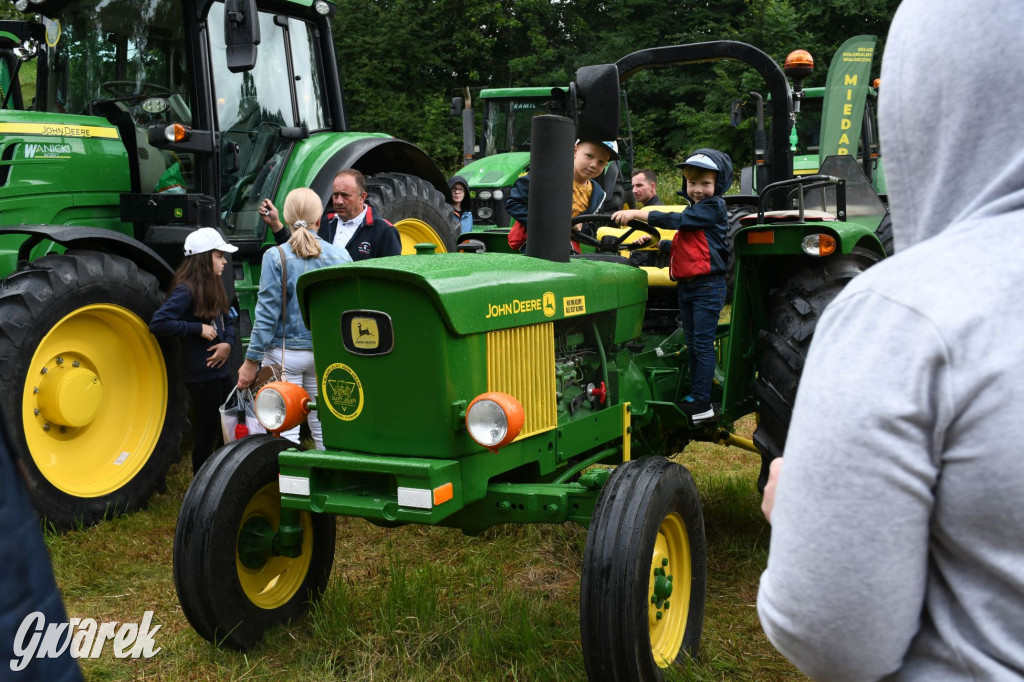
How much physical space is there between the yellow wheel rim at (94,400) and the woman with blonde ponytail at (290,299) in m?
0.66

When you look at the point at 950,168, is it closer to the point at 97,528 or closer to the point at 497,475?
the point at 497,475

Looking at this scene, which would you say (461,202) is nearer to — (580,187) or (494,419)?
(580,187)

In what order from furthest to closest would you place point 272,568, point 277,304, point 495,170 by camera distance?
1. point 495,170
2. point 277,304
3. point 272,568

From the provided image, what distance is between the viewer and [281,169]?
584 centimetres

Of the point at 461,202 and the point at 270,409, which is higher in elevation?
the point at 270,409

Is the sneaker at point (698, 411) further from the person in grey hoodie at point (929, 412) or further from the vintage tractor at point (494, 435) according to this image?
Answer: the person in grey hoodie at point (929, 412)

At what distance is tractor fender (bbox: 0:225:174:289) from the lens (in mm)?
4531

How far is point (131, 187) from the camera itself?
5441 mm

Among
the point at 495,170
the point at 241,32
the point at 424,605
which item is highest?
the point at 241,32

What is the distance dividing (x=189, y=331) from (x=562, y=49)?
18.8 metres

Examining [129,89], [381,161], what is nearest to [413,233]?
[381,161]

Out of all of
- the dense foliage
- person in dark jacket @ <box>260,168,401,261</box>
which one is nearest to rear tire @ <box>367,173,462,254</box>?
person in dark jacket @ <box>260,168,401,261</box>

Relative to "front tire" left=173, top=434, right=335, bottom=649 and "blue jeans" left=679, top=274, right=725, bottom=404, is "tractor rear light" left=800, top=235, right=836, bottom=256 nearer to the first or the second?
"blue jeans" left=679, top=274, right=725, bottom=404

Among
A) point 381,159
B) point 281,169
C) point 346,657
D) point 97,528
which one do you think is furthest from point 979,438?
point 381,159
